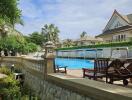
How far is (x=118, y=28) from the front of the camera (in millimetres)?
55031

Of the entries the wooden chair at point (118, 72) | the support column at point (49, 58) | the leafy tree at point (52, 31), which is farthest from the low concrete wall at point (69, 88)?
the leafy tree at point (52, 31)

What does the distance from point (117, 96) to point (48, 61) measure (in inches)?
327

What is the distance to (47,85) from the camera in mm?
16484

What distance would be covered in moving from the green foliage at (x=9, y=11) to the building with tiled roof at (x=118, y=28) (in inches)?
1103

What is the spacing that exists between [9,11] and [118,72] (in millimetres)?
12071

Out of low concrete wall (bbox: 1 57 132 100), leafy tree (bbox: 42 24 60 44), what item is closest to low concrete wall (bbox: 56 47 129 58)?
low concrete wall (bbox: 1 57 132 100)

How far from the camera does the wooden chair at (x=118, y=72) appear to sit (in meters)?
13.0

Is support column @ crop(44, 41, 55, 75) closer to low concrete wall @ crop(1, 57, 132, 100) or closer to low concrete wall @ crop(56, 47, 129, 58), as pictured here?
low concrete wall @ crop(1, 57, 132, 100)

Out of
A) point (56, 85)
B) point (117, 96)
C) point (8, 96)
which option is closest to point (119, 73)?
point (56, 85)

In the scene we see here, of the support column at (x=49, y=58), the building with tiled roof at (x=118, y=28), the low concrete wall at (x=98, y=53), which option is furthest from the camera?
the building with tiled roof at (x=118, y=28)

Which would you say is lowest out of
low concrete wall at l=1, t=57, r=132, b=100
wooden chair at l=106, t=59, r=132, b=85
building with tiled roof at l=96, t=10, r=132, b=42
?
low concrete wall at l=1, t=57, r=132, b=100

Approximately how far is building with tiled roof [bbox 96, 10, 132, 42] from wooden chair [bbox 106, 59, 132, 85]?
35.6 meters

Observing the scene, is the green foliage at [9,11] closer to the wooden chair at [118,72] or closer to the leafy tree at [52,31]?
the wooden chair at [118,72]

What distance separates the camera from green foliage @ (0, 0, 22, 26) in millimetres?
22067
